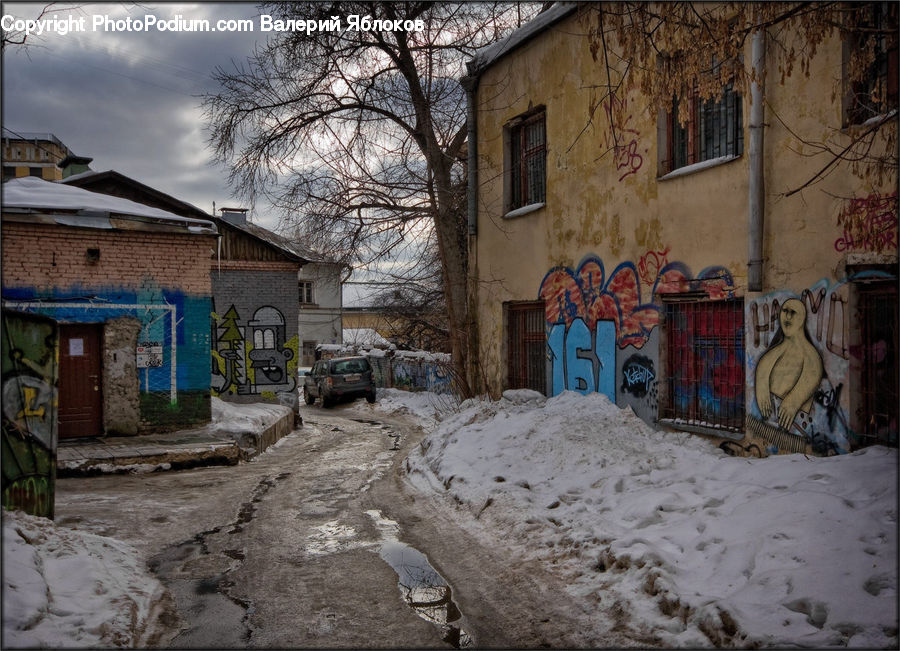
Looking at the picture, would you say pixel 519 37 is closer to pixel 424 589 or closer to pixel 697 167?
pixel 697 167

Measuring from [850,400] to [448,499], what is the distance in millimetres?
4438

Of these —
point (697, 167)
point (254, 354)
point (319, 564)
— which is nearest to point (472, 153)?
point (697, 167)

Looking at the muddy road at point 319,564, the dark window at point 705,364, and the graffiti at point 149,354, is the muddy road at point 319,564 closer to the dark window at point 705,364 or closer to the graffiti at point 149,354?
the graffiti at point 149,354

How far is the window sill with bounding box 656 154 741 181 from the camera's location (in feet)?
25.9

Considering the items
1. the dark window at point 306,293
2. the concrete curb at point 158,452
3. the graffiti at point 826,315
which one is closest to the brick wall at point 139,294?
the concrete curb at point 158,452

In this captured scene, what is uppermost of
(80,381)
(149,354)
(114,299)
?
(114,299)

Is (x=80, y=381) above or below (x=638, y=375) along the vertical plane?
below

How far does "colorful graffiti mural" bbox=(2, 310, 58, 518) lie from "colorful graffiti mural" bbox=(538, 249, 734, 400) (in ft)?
22.7

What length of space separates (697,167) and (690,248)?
98 cm

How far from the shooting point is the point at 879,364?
633 centimetres

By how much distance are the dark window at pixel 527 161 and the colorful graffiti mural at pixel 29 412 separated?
8029 mm

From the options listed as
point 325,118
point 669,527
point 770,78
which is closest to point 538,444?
point 669,527

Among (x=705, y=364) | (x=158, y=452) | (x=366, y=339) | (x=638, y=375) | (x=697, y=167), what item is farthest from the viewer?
(x=366, y=339)

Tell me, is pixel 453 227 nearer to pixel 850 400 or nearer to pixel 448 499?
pixel 448 499
